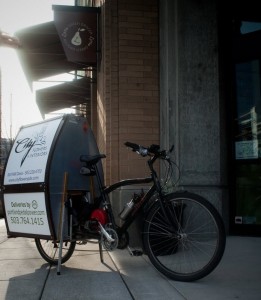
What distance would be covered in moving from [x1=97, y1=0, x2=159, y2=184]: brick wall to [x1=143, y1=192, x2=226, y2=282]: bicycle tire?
7.21 ft

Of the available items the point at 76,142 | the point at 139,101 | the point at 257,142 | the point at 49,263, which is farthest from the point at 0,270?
the point at 257,142

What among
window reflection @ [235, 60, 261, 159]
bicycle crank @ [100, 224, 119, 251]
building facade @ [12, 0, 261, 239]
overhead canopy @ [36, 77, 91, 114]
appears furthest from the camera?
overhead canopy @ [36, 77, 91, 114]

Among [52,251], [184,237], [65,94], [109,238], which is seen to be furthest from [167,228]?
[65,94]

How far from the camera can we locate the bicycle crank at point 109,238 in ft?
13.1

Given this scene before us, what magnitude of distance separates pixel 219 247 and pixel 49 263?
2.00 meters

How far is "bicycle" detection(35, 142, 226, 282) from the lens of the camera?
3.61 metres

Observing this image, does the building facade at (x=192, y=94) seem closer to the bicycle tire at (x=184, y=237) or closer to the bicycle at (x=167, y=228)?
the bicycle at (x=167, y=228)

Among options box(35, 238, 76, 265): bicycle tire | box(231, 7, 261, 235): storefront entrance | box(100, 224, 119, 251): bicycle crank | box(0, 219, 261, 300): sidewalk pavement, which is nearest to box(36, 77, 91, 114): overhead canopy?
box(231, 7, 261, 235): storefront entrance

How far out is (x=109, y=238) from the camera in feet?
13.0

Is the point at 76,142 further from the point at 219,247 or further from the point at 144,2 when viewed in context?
the point at 144,2

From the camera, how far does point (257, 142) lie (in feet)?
19.2

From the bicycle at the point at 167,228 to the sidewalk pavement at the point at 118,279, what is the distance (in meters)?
0.16

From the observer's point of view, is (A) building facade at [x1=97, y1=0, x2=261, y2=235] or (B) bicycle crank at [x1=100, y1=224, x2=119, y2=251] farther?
(A) building facade at [x1=97, y1=0, x2=261, y2=235]

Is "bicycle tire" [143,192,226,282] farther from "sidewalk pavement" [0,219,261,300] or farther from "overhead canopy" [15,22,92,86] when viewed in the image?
"overhead canopy" [15,22,92,86]
